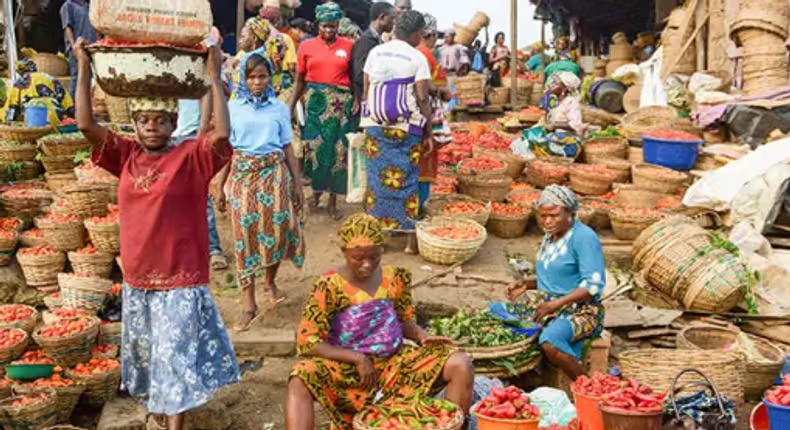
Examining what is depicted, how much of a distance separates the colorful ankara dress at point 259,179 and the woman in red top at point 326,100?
201cm

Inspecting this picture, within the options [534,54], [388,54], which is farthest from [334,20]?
[534,54]

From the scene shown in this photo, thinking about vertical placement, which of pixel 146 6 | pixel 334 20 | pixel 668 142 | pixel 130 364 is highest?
pixel 334 20

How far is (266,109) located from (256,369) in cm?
167

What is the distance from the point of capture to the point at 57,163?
8820mm

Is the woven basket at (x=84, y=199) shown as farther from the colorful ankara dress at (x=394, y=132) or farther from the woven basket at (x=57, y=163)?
the colorful ankara dress at (x=394, y=132)

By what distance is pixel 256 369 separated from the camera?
5.43 metres

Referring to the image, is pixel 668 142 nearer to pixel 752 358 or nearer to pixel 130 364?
pixel 752 358

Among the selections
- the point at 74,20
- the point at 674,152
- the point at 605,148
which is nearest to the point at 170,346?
the point at 674,152

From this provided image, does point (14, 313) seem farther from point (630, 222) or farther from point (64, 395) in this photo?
point (630, 222)

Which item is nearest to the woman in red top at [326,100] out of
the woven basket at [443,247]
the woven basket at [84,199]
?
the woven basket at [443,247]

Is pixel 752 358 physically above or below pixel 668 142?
below

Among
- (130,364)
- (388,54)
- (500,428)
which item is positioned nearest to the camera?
(500,428)

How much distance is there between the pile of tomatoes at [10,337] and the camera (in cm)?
518

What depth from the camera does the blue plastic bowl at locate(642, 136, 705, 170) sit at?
9.92 meters
